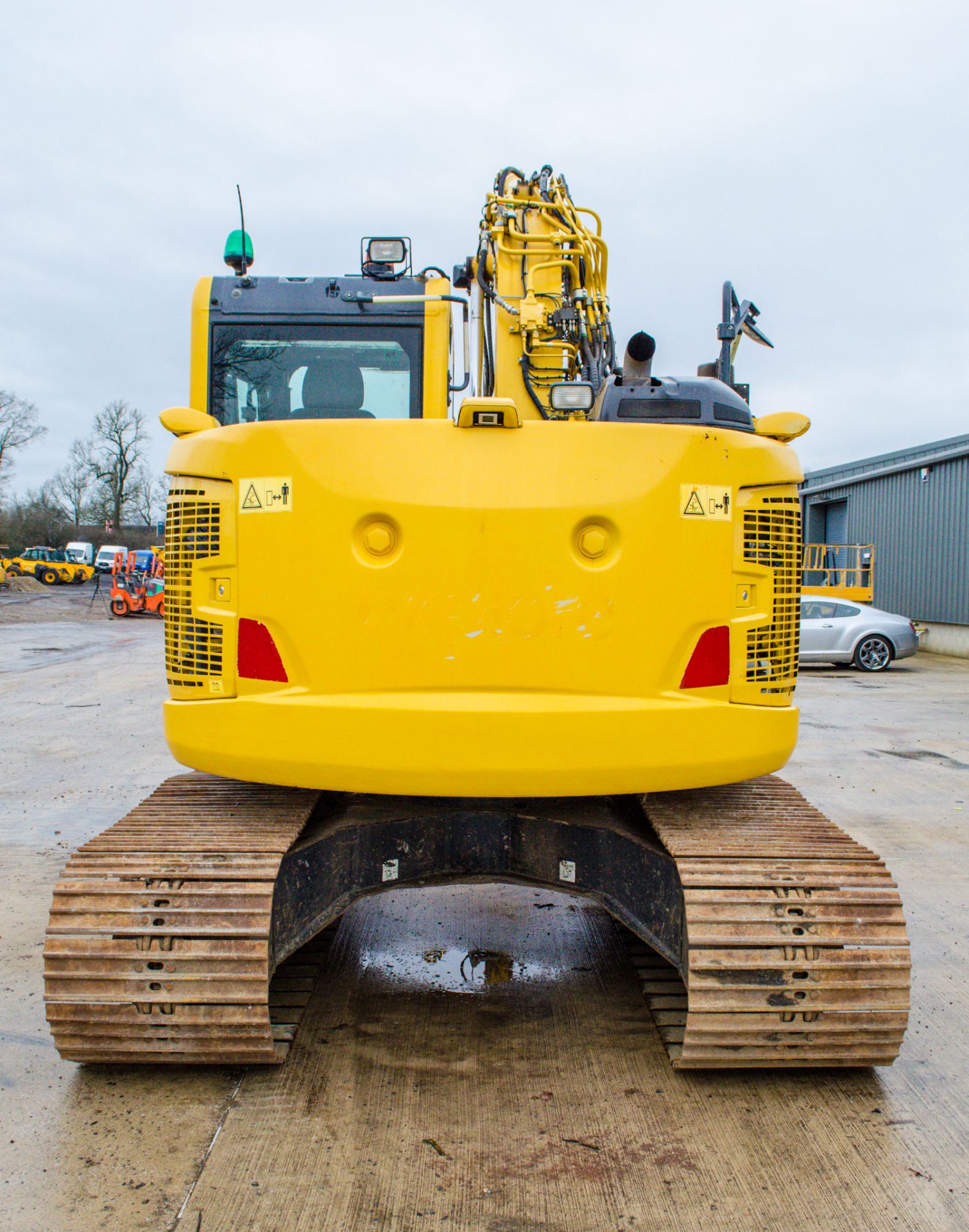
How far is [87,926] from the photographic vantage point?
9.55 ft

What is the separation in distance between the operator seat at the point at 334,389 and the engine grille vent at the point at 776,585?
1.88 metres

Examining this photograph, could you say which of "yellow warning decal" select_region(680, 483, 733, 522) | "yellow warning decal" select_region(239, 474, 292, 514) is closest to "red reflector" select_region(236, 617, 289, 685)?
"yellow warning decal" select_region(239, 474, 292, 514)

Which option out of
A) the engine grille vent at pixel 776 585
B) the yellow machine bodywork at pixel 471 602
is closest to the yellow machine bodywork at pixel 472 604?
the yellow machine bodywork at pixel 471 602

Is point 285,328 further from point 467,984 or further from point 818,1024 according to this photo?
point 818,1024

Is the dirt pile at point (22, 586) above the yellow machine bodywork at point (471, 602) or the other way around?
the other way around

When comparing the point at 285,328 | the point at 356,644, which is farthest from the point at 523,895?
the point at 285,328

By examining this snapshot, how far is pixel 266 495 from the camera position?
9.91 ft

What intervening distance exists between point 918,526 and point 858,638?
7883 millimetres

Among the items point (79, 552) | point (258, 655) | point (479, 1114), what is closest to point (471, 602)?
point (258, 655)

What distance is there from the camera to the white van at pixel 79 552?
180ft

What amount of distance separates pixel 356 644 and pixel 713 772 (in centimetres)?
116

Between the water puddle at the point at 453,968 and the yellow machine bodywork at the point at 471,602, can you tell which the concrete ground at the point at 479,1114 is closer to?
the water puddle at the point at 453,968

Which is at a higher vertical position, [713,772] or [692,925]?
[713,772]

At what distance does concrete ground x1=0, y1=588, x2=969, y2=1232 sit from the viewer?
8.25ft
